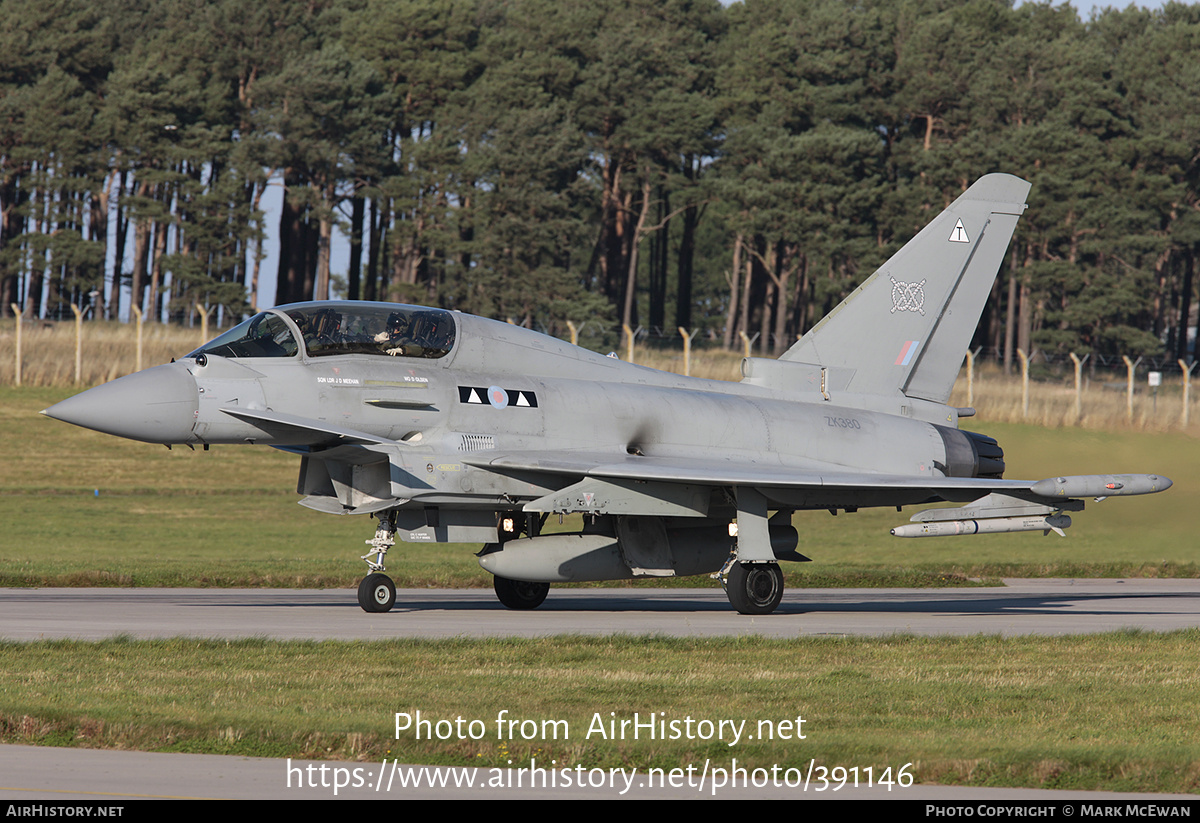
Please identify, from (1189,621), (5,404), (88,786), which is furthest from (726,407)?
(5,404)

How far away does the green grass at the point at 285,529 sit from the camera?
22.1 meters

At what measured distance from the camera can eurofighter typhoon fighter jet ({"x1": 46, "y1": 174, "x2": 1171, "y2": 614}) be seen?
14.3 metres

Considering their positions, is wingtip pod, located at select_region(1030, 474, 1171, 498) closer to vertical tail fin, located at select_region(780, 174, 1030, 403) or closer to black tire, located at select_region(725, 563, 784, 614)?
black tire, located at select_region(725, 563, 784, 614)

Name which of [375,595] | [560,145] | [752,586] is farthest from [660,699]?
[560,145]

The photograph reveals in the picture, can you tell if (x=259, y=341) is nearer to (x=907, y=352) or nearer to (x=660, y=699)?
(x=660, y=699)

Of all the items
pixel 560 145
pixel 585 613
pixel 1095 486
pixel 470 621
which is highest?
pixel 560 145

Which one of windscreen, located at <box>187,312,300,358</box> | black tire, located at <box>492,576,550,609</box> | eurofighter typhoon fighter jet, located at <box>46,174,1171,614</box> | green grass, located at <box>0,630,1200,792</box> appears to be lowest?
black tire, located at <box>492,576,550,609</box>

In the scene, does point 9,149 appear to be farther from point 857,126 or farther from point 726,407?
point 726,407

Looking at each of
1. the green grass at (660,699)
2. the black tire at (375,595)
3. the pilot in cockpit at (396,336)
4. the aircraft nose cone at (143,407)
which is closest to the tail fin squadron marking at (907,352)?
the green grass at (660,699)

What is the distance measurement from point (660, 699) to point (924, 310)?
10.7 meters

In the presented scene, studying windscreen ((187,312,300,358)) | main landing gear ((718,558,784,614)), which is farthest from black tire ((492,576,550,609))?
windscreen ((187,312,300,358))

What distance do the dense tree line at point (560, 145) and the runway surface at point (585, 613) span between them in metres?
46.3

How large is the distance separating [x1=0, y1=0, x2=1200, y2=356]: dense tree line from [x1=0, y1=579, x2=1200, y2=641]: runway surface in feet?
152

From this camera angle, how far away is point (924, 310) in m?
18.6
